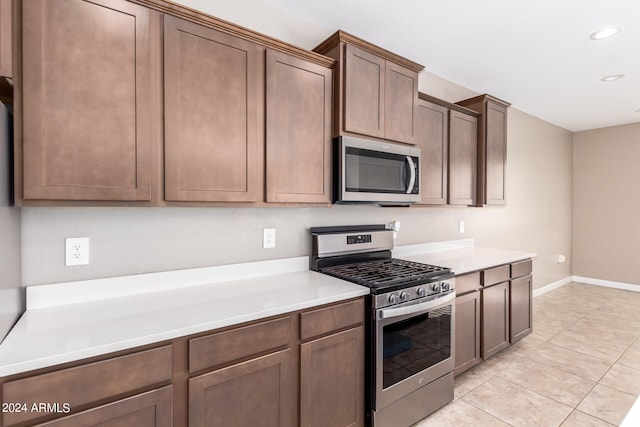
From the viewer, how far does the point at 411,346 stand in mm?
1933

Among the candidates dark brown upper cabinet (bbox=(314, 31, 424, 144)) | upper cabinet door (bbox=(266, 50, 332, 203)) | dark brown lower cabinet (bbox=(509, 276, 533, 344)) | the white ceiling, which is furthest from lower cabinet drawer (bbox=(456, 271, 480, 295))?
the white ceiling

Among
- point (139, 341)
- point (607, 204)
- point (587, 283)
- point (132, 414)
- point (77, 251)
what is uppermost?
point (607, 204)

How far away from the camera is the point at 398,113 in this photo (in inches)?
90.0

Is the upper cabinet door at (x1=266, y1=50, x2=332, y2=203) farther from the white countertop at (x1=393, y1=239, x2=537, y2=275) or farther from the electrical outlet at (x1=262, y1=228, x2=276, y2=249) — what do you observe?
the white countertop at (x1=393, y1=239, x2=537, y2=275)

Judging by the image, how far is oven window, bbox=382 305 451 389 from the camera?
5.94 ft

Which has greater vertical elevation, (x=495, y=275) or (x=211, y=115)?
(x=211, y=115)

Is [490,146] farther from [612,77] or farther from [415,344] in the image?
[415,344]

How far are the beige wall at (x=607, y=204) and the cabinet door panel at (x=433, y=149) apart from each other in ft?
14.0

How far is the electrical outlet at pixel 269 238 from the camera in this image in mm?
2096

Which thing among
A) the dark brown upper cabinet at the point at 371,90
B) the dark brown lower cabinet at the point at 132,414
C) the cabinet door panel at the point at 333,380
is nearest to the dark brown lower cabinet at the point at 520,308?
the dark brown upper cabinet at the point at 371,90

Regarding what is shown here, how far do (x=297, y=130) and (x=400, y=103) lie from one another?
0.88m

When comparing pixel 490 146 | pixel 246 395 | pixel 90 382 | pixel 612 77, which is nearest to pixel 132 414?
pixel 90 382

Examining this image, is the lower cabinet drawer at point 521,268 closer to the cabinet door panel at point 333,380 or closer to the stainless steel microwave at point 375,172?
the stainless steel microwave at point 375,172

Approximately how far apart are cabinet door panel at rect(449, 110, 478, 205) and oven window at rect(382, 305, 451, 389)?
4.19ft
